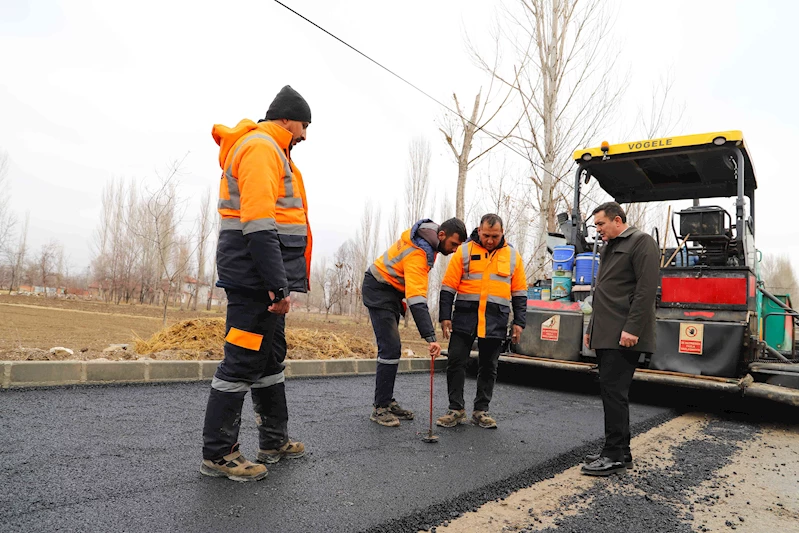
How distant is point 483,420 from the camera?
4500mm

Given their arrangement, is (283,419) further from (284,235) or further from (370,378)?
(370,378)

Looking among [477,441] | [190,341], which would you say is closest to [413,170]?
[190,341]

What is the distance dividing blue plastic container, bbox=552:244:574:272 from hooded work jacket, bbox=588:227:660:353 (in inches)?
122

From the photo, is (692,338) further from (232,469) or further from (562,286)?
(232,469)

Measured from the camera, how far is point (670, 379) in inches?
222

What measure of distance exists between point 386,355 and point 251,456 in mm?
1444

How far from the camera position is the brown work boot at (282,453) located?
10.3 feet

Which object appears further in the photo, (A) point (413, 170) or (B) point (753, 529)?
(A) point (413, 170)

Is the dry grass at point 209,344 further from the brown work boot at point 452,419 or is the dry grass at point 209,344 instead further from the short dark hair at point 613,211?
the short dark hair at point 613,211

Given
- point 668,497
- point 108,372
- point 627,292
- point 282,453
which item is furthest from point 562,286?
point 108,372

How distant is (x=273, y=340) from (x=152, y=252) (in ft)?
111

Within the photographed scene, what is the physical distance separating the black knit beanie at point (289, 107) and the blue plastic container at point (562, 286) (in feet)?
15.4

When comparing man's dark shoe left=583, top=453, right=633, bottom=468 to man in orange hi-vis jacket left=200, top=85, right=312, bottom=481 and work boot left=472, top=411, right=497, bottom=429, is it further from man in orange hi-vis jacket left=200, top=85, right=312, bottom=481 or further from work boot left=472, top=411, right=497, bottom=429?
man in orange hi-vis jacket left=200, top=85, right=312, bottom=481

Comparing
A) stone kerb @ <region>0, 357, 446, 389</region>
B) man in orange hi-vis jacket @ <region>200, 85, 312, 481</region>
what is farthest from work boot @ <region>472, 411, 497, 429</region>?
stone kerb @ <region>0, 357, 446, 389</region>
